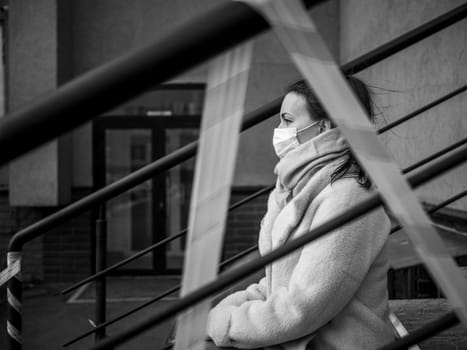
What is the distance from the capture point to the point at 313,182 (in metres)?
1.18

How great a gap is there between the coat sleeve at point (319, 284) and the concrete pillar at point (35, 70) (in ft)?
20.8

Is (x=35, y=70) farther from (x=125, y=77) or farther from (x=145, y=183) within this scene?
(x=125, y=77)

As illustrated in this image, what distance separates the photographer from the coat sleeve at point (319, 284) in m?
1.07

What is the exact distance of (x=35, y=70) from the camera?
278 inches

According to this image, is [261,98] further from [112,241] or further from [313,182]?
[313,182]

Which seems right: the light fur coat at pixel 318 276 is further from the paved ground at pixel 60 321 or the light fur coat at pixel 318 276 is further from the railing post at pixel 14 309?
the paved ground at pixel 60 321

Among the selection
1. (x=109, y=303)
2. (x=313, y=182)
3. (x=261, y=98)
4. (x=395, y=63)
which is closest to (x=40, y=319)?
(x=109, y=303)

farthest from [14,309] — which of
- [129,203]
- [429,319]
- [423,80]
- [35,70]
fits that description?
[129,203]

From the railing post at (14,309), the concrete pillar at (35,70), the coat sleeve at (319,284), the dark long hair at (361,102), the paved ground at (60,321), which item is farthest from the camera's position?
the concrete pillar at (35,70)

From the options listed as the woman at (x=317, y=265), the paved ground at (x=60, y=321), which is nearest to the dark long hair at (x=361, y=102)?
the woman at (x=317, y=265)

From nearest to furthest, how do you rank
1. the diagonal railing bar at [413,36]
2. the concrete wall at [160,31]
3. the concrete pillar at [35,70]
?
the diagonal railing bar at [413,36]
the concrete pillar at [35,70]
the concrete wall at [160,31]

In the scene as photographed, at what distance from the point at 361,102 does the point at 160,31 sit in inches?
255

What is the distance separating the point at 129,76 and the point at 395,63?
4780mm

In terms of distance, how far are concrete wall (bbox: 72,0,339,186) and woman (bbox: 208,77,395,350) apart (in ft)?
20.1
